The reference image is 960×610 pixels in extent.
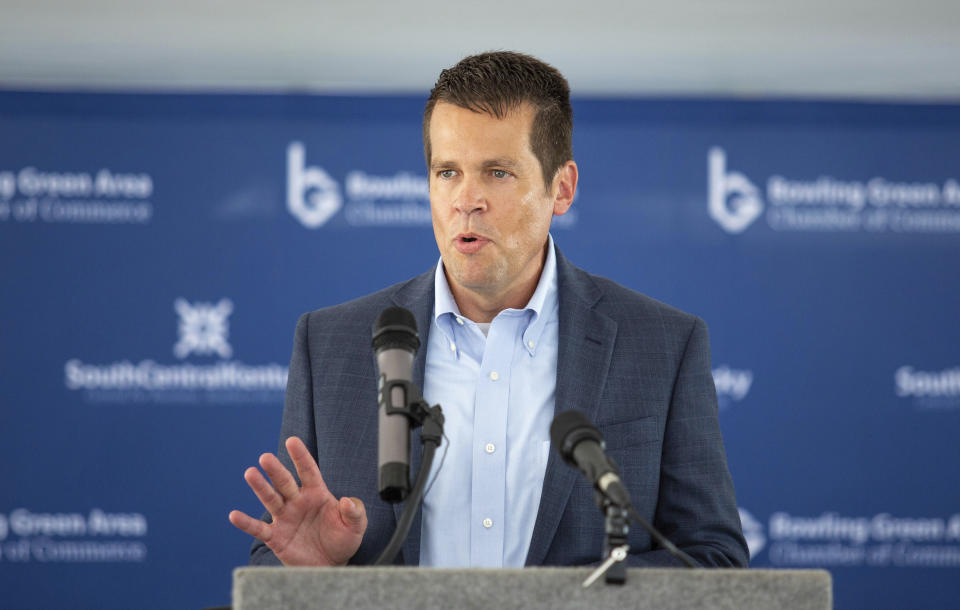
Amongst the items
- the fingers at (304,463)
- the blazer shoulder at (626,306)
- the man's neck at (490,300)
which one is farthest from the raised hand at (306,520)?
the blazer shoulder at (626,306)

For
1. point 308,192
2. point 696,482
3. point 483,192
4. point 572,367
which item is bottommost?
point 696,482

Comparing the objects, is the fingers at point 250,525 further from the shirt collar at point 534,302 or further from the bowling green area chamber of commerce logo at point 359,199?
the bowling green area chamber of commerce logo at point 359,199

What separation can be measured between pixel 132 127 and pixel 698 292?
8.44 feet

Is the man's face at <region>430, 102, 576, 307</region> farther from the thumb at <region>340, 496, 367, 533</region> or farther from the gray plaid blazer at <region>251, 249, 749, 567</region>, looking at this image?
the thumb at <region>340, 496, 367, 533</region>

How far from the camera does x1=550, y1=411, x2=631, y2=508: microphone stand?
997mm

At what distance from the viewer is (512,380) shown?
1.83 m

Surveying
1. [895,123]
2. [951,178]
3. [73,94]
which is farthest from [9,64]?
[951,178]

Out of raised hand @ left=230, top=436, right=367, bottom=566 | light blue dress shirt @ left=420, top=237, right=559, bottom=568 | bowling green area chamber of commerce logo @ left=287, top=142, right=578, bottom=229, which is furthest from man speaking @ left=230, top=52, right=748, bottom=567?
bowling green area chamber of commerce logo @ left=287, top=142, right=578, bottom=229

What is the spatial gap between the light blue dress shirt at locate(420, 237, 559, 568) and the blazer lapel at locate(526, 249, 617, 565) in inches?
2.0

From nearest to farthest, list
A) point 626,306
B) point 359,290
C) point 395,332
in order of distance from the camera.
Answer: point 395,332, point 626,306, point 359,290

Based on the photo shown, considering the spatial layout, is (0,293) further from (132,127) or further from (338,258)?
(338,258)

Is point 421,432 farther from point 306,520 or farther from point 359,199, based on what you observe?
point 359,199

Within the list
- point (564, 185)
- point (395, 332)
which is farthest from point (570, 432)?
point (564, 185)

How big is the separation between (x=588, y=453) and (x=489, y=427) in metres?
0.71
